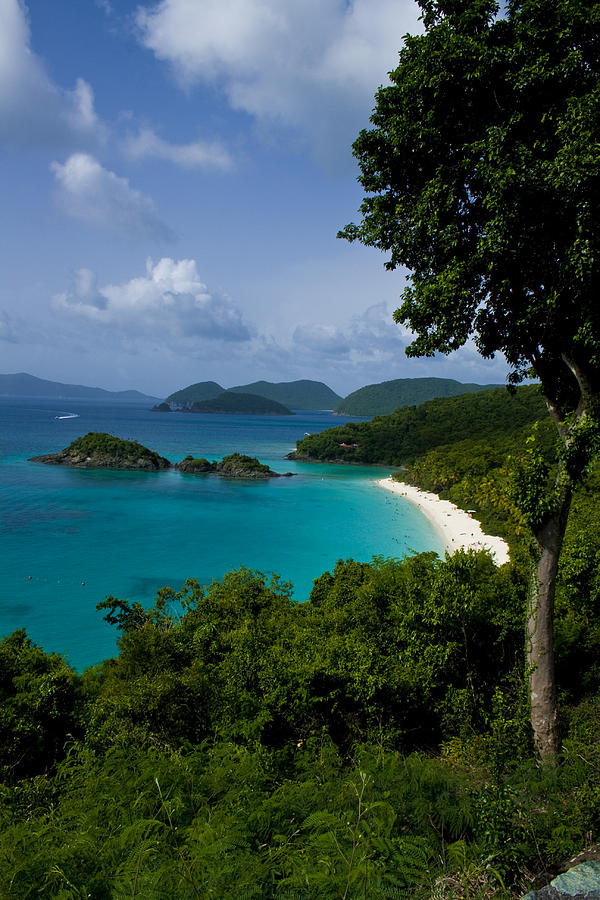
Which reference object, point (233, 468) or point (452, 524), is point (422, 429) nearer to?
point (233, 468)

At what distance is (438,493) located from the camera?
204ft

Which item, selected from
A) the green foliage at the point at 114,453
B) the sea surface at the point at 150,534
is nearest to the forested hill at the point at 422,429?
the sea surface at the point at 150,534

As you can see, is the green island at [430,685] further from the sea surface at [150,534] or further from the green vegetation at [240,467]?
the green vegetation at [240,467]

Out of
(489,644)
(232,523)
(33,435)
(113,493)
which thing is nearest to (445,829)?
(489,644)

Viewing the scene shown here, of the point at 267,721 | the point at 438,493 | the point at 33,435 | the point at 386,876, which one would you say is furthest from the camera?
the point at 33,435

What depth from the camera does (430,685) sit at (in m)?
8.45

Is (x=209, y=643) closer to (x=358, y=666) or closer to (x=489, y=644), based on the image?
(x=358, y=666)

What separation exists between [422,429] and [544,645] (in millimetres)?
88961

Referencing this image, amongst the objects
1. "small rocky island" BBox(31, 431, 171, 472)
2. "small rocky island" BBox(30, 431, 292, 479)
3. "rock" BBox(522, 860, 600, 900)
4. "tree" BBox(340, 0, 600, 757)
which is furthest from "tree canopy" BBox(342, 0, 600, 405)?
"small rocky island" BBox(31, 431, 171, 472)

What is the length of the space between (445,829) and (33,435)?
125970mm

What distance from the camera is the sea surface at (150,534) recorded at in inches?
1078

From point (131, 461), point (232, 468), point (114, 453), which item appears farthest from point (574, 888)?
point (114, 453)

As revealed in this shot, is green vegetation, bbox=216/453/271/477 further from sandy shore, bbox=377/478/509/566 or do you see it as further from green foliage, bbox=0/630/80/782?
green foliage, bbox=0/630/80/782

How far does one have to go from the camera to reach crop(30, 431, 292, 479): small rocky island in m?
73.9
